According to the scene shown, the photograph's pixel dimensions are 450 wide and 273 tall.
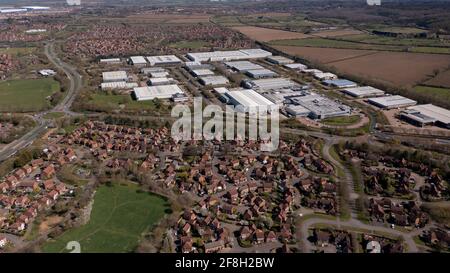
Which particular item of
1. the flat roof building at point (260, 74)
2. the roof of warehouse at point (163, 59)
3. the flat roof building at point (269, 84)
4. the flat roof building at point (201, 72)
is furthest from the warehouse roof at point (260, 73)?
the roof of warehouse at point (163, 59)

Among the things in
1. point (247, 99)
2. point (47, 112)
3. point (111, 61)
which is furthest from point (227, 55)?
point (47, 112)

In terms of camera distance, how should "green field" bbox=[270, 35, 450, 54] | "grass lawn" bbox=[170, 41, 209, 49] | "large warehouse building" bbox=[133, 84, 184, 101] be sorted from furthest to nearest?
"grass lawn" bbox=[170, 41, 209, 49] → "green field" bbox=[270, 35, 450, 54] → "large warehouse building" bbox=[133, 84, 184, 101]

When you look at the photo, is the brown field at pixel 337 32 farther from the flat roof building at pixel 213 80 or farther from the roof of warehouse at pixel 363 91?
the flat roof building at pixel 213 80

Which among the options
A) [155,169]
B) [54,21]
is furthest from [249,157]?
[54,21]

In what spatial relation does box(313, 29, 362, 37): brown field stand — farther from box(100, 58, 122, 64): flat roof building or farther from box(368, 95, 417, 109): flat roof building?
box(368, 95, 417, 109): flat roof building

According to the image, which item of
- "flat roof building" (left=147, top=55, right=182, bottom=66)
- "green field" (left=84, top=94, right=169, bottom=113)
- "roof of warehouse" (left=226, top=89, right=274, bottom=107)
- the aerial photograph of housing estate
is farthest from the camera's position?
"flat roof building" (left=147, top=55, right=182, bottom=66)

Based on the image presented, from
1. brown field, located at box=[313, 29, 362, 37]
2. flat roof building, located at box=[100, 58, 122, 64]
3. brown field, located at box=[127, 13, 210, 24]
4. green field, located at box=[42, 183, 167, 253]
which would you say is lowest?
green field, located at box=[42, 183, 167, 253]

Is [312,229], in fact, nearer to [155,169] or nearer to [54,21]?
[155,169]

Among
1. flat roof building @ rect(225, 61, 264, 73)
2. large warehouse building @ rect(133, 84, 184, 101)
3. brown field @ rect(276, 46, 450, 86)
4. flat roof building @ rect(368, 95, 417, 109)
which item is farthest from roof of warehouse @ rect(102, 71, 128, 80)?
flat roof building @ rect(368, 95, 417, 109)
